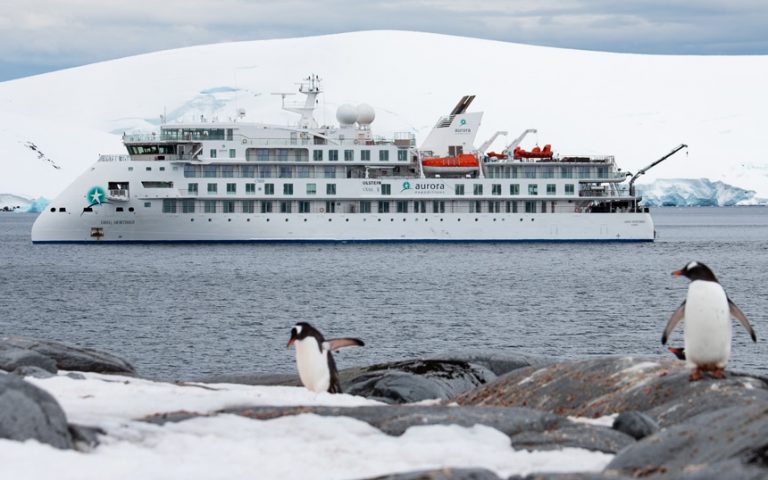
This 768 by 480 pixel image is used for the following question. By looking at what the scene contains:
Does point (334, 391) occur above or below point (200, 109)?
below

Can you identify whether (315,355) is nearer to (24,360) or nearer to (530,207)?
(24,360)

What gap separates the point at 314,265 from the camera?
1954 inches

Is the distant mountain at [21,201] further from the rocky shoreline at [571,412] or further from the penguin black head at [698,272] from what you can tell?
Result: the penguin black head at [698,272]

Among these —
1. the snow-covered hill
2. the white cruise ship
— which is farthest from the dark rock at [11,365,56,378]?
the snow-covered hill

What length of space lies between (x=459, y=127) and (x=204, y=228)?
15747 millimetres

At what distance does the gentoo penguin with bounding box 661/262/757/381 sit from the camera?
9273 millimetres

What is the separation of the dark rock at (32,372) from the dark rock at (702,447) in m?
5.44

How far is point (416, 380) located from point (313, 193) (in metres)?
51.2

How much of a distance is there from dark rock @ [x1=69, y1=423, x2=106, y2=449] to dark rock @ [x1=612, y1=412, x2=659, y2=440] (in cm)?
342

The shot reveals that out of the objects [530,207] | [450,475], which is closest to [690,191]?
[530,207]

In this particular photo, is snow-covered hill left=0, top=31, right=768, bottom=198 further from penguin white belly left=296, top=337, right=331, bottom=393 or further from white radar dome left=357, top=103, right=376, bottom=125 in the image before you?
penguin white belly left=296, top=337, right=331, bottom=393

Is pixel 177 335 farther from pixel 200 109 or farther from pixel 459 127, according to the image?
pixel 200 109

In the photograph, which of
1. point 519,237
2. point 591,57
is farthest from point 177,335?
point 591,57

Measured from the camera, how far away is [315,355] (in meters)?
11.0
